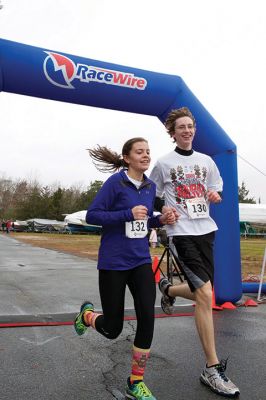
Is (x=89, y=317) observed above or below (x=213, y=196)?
below

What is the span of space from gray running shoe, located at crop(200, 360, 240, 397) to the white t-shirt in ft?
3.45

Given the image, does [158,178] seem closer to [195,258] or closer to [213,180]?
[213,180]

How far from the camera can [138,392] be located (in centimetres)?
287

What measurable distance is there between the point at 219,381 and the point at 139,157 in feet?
5.72

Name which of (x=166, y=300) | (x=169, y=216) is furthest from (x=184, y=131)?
(x=166, y=300)

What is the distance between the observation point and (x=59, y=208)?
71.4 meters

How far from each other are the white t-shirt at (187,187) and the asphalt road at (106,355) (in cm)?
117

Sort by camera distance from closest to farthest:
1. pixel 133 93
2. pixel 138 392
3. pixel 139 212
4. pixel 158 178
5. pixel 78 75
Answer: pixel 138 392, pixel 139 212, pixel 158 178, pixel 78 75, pixel 133 93

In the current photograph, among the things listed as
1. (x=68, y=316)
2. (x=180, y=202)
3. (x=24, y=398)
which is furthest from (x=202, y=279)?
(x=68, y=316)

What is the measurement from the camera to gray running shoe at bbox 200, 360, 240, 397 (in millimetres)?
3045

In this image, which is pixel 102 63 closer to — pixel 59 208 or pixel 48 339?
pixel 48 339

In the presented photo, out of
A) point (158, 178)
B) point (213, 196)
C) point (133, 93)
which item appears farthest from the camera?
point (133, 93)

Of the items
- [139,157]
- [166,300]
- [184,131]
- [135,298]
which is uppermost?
[184,131]

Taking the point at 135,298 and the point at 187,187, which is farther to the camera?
the point at 187,187
